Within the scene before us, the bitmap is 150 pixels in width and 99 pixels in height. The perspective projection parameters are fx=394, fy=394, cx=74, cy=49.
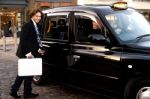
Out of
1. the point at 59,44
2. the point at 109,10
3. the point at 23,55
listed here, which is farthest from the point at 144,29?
the point at 23,55

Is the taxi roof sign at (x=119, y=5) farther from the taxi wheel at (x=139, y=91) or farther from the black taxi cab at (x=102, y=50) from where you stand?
the taxi wheel at (x=139, y=91)

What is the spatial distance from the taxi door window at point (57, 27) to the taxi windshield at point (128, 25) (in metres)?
1.16

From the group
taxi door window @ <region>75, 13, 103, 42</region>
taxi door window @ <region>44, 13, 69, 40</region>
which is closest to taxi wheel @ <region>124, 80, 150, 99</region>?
taxi door window @ <region>75, 13, 103, 42</region>

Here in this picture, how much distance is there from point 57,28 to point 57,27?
0.02 m

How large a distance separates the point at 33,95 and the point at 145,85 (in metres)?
2.70

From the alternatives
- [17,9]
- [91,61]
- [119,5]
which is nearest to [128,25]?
[119,5]

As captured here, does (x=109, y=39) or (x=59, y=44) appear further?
(x=59, y=44)

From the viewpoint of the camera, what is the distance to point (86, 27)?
7.05 metres

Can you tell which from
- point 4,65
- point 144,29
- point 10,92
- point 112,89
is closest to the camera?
point 112,89

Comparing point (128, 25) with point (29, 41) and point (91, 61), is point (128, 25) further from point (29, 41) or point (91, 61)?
point (29, 41)

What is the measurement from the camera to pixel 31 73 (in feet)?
22.5

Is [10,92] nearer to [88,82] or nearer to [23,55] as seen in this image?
[23,55]

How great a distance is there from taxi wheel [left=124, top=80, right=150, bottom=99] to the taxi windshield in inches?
32.5

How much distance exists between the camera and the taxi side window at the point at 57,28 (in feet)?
25.2
